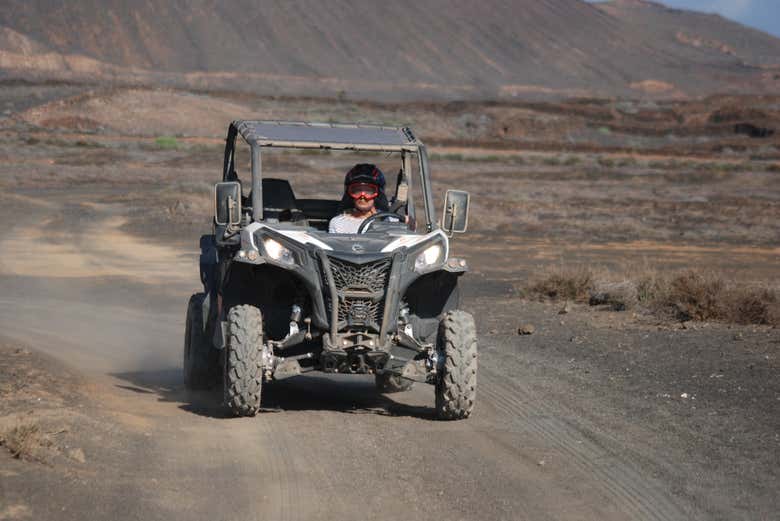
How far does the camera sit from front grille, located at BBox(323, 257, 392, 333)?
8.81 meters

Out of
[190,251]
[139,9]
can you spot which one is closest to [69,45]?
[139,9]

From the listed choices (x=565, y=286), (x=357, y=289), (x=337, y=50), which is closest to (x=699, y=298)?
(x=565, y=286)

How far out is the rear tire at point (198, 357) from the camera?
35.2ft

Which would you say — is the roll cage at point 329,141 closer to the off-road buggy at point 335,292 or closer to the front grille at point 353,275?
the off-road buggy at point 335,292

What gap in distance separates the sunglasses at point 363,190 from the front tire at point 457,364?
1324mm

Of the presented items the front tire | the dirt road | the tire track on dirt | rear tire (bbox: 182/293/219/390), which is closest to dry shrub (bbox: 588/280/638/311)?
the dirt road

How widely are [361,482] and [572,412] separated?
3.18 metres

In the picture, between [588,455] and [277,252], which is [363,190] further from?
[588,455]

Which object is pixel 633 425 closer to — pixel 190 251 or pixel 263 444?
pixel 263 444

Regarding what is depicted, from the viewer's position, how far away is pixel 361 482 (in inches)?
292

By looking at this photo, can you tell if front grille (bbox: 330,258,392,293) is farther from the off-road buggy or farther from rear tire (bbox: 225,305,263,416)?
rear tire (bbox: 225,305,263,416)

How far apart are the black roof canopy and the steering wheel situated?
53cm

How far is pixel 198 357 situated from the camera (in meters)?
10.8

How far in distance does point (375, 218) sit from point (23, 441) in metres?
3.56
